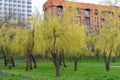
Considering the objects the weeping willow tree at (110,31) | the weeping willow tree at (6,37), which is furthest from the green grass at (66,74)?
the weeping willow tree at (6,37)

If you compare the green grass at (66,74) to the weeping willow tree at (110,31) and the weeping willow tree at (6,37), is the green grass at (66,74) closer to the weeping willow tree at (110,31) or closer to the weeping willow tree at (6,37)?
the weeping willow tree at (110,31)

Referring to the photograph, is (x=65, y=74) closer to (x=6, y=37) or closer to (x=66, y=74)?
(x=66, y=74)

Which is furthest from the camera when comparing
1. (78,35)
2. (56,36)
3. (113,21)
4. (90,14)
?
(90,14)

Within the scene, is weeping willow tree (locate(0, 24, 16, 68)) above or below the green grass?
above

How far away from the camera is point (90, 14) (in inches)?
3231

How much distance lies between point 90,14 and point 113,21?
57004 mm

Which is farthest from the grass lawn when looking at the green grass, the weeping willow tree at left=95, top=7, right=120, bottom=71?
the weeping willow tree at left=95, top=7, right=120, bottom=71

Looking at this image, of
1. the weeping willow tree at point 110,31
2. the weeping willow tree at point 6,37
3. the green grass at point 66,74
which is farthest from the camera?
the weeping willow tree at point 6,37

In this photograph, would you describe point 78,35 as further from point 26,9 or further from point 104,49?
point 26,9

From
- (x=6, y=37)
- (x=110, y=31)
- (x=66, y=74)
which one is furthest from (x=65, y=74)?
(x=6, y=37)

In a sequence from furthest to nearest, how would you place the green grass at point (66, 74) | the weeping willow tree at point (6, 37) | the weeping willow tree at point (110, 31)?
the weeping willow tree at point (6, 37) → the weeping willow tree at point (110, 31) → the green grass at point (66, 74)

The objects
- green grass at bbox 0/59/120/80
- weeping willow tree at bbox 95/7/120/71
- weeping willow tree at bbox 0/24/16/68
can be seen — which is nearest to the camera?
green grass at bbox 0/59/120/80

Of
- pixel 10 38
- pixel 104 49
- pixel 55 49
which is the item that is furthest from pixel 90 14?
pixel 55 49

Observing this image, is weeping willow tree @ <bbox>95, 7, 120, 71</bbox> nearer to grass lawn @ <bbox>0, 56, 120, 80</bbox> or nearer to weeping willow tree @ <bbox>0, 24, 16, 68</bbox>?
grass lawn @ <bbox>0, 56, 120, 80</bbox>
